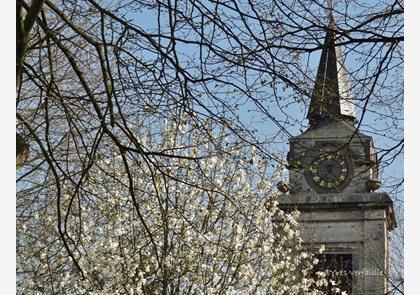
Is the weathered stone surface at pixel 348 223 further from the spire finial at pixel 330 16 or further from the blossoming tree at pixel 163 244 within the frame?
the spire finial at pixel 330 16

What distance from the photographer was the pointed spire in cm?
441

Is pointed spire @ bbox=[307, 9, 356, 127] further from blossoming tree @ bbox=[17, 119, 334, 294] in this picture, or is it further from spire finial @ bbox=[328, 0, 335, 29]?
blossoming tree @ bbox=[17, 119, 334, 294]

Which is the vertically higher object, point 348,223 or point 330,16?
point 348,223

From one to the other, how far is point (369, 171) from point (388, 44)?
0.79 m

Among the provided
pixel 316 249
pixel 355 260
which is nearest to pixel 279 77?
pixel 316 249

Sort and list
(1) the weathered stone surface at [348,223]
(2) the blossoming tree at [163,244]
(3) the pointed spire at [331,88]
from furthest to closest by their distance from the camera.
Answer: (1) the weathered stone surface at [348,223] → (2) the blossoming tree at [163,244] → (3) the pointed spire at [331,88]

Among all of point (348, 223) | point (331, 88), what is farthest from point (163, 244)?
point (348, 223)

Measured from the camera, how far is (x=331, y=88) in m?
4.57

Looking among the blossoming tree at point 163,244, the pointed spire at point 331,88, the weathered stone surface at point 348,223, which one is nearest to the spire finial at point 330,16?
the pointed spire at point 331,88

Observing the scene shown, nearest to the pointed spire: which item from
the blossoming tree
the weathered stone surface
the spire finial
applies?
the spire finial

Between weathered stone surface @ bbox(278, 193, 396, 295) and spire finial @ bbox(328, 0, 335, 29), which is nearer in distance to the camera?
spire finial @ bbox(328, 0, 335, 29)

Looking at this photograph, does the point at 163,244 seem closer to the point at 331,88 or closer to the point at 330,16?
the point at 331,88

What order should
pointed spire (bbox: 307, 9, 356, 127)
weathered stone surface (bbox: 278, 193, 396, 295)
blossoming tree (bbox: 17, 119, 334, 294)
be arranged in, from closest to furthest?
pointed spire (bbox: 307, 9, 356, 127)
blossoming tree (bbox: 17, 119, 334, 294)
weathered stone surface (bbox: 278, 193, 396, 295)

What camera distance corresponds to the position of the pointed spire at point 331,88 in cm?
441
